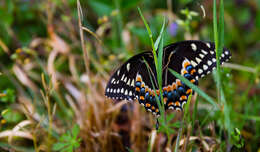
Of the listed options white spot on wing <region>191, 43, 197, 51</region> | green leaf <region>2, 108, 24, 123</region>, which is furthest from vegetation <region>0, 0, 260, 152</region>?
white spot on wing <region>191, 43, 197, 51</region>

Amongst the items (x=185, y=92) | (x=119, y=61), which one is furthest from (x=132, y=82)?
(x=119, y=61)

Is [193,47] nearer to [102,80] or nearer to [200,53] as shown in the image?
[200,53]

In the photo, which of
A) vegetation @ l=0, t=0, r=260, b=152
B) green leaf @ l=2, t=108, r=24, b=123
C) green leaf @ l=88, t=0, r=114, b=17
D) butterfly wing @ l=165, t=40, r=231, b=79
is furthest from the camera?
green leaf @ l=88, t=0, r=114, b=17

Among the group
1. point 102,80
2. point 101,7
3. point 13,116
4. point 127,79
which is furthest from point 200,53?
point 101,7

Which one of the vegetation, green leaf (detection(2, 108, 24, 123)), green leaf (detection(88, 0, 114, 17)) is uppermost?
green leaf (detection(88, 0, 114, 17))

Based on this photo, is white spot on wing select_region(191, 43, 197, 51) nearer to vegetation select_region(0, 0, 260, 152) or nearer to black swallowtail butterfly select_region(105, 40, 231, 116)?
black swallowtail butterfly select_region(105, 40, 231, 116)
